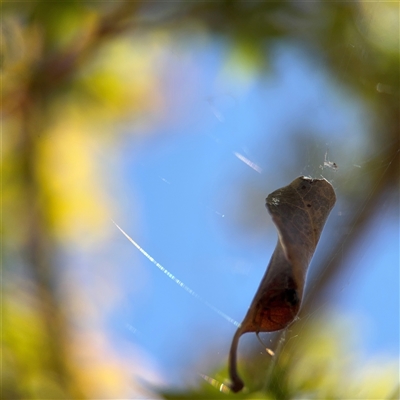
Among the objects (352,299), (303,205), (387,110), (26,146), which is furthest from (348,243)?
(26,146)

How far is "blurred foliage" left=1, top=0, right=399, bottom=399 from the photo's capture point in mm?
1285

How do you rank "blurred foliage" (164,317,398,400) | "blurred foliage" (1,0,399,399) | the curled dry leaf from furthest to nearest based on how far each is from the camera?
1. "blurred foliage" (1,0,399,399)
2. "blurred foliage" (164,317,398,400)
3. the curled dry leaf

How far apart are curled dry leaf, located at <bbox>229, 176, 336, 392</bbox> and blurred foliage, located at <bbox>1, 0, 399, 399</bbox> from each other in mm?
592

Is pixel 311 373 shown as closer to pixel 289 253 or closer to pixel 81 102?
pixel 289 253

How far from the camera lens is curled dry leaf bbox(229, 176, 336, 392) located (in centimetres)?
49

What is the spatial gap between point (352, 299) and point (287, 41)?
0.78 m

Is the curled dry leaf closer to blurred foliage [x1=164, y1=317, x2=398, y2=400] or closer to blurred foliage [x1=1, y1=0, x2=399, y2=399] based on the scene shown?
blurred foliage [x1=164, y1=317, x2=398, y2=400]

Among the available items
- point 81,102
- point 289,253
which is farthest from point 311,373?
point 81,102

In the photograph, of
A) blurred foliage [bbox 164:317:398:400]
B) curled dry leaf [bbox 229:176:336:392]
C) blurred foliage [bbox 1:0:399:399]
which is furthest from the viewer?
blurred foliage [bbox 1:0:399:399]

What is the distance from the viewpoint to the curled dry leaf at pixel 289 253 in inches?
19.4

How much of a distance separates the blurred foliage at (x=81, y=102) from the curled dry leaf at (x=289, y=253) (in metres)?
0.59

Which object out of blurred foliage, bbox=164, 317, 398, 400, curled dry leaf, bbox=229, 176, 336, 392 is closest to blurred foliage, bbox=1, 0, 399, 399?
blurred foliage, bbox=164, 317, 398, 400

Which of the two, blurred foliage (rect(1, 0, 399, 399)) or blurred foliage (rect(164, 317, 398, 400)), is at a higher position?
blurred foliage (rect(1, 0, 399, 399))

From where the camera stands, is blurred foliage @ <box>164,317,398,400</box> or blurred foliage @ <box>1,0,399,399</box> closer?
blurred foliage @ <box>164,317,398,400</box>
